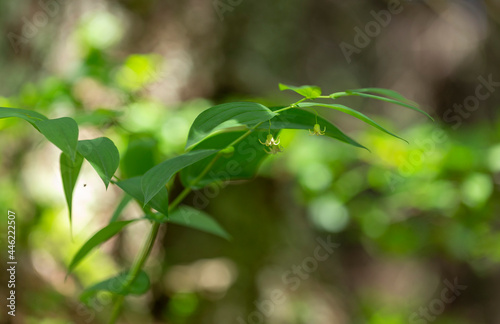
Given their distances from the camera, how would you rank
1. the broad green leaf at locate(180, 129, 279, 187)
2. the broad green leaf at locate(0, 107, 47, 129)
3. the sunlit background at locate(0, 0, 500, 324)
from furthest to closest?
the sunlit background at locate(0, 0, 500, 324) < the broad green leaf at locate(180, 129, 279, 187) < the broad green leaf at locate(0, 107, 47, 129)

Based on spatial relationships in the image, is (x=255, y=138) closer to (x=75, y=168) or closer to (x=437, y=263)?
(x=75, y=168)

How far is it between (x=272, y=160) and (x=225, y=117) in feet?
2.64

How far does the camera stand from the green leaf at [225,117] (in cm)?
31

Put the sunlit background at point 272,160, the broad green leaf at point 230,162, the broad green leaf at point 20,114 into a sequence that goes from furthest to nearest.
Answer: the sunlit background at point 272,160, the broad green leaf at point 230,162, the broad green leaf at point 20,114

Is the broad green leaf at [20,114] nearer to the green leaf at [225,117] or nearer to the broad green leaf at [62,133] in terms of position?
the broad green leaf at [62,133]

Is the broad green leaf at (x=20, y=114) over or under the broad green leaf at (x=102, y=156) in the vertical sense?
over

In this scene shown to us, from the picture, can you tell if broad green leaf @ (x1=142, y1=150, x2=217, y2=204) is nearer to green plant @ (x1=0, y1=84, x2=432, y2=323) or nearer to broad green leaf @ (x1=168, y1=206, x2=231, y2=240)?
green plant @ (x1=0, y1=84, x2=432, y2=323)

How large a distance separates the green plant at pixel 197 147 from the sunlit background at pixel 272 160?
0.13 metres

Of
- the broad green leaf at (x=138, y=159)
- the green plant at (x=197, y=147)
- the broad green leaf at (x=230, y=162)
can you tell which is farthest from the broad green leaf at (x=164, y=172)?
the broad green leaf at (x=138, y=159)

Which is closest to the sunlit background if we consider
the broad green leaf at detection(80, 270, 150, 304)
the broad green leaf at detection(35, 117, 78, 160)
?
the broad green leaf at detection(80, 270, 150, 304)

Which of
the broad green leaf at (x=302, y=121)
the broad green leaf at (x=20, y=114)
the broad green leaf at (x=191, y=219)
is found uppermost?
the broad green leaf at (x=20, y=114)

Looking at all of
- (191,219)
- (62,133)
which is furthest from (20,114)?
(191,219)

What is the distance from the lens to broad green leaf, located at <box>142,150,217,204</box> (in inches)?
12.4

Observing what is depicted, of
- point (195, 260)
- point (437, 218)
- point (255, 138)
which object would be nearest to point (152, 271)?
point (195, 260)
